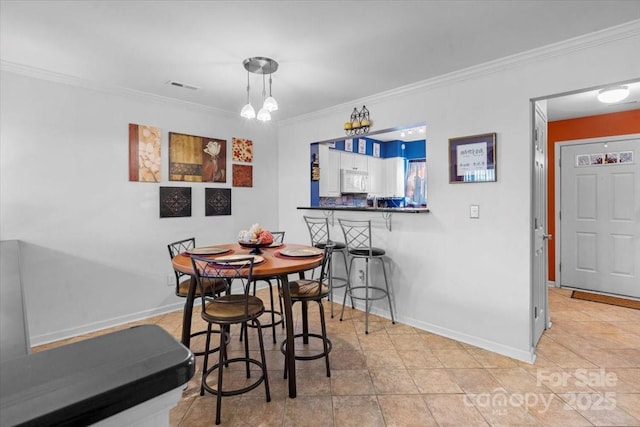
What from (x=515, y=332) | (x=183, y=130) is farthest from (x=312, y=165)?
(x=515, y=332)

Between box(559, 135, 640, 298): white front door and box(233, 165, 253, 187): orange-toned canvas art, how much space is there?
13.8 feet

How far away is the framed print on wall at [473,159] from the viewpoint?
2709 mm

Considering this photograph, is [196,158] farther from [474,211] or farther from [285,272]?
[474,211]

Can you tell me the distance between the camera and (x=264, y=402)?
6.79 feet

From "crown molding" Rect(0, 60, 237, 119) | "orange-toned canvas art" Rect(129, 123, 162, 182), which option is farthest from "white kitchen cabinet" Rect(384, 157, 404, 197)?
"orange-toned canvas art" Rect(129, 123, 162, 182)

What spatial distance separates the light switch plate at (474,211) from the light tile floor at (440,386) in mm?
1136

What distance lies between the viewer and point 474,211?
2.83 m

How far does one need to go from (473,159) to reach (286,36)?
1822 mm

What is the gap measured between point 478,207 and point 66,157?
3.71 m

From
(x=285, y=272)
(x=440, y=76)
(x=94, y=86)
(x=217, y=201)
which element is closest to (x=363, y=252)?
(x=285, y=272)

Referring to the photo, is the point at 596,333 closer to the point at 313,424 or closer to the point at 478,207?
the point at 478,207

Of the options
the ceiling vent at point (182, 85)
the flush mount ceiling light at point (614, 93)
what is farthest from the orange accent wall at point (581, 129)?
the ceiling vent at point (182, 85)

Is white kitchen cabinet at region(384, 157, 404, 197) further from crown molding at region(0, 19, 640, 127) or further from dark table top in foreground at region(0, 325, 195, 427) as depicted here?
dark table top in foreground at region(0, 325, 195, 427)

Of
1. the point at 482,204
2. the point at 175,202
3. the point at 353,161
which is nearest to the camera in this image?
the point at 482,204
